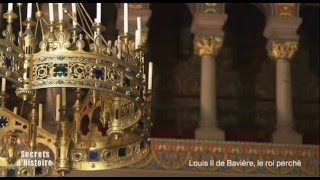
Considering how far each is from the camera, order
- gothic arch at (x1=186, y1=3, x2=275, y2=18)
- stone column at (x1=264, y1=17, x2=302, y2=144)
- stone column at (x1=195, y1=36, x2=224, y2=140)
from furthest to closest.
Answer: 1. gothic arch at (x1=186, y1=3, x2=275, y2=18)
2. stone column at (x1=264, y1=17, x2=302, y2=144)
3. stone column at (x1=195, y1=36, x2=224, y2=140)

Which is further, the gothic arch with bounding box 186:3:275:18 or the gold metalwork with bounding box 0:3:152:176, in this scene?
the gothic arch with bounding box 186:3:275:18

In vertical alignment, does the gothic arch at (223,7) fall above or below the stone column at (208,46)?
above

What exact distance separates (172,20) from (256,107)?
1790 millimetres

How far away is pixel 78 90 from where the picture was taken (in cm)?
788

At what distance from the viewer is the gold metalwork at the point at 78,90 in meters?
7.11

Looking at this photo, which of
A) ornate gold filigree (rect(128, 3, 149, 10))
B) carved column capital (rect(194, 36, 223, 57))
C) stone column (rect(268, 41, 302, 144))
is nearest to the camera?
stone column (rect(268, 41, 302, 144))

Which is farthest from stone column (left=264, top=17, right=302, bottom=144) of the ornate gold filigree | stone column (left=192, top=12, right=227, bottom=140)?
the ornate gold filigree

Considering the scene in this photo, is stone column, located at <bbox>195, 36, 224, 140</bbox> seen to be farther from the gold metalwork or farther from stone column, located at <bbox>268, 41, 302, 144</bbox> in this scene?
the gold metalwork

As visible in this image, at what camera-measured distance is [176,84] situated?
48.4 feet

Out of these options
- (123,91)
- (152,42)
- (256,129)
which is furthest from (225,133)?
(123,91)

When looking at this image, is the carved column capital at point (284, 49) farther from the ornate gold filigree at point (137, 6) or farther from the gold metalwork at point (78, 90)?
the gold metalwork at point (78, 90)

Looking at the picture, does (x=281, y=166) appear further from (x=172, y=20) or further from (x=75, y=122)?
(x=75, y=122)

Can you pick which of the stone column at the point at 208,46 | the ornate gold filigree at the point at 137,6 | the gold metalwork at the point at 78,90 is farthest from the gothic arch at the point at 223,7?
the gold metalwork at the point at 78,90

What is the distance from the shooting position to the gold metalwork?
711 centimetres
